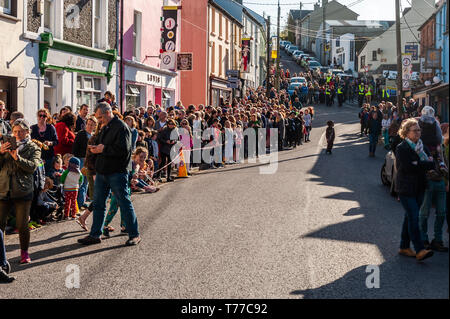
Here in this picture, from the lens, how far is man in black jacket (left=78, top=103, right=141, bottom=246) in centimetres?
828

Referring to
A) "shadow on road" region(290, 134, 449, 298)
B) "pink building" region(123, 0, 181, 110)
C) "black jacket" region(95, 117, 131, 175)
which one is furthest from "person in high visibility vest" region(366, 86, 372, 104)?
"black jacket" region(95, 117, 131, 175)

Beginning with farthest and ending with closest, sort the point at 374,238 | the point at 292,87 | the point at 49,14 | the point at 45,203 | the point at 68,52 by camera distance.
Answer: the point at 292,87, the point at 68,52, the point at 49,14, the point at 45,203, the point at 374,238

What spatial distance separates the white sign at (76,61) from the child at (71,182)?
823 centimetres

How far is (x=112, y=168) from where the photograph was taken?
8.32 metres

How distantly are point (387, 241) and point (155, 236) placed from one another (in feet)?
11.4

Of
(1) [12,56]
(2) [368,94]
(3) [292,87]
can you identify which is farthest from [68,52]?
(3) [292,87]

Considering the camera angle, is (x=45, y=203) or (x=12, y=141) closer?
(x=12, y=141)

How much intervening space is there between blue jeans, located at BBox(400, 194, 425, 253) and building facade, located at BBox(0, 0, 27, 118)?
11.9m

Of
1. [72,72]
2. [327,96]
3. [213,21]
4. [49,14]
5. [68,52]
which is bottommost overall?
[72,72]

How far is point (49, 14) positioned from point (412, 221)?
14783mm

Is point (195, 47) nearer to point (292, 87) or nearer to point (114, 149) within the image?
point (292, 87)

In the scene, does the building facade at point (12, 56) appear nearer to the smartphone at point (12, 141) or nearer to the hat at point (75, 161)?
the hat at point (75, 161)
